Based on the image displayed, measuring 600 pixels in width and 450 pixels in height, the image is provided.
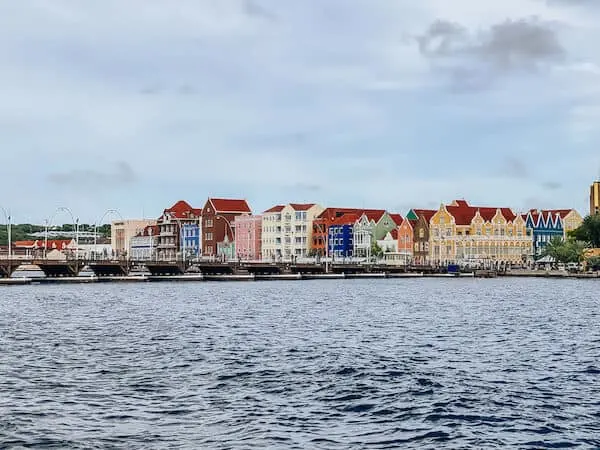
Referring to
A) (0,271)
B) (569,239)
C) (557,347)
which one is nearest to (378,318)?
(557,347)

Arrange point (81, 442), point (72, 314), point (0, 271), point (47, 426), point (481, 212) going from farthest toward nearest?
point (481, 212) → point (0, 271) → point (72, 314) → point (47, 426) → point (81, 442)

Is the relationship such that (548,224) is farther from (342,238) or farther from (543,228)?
(342,238)

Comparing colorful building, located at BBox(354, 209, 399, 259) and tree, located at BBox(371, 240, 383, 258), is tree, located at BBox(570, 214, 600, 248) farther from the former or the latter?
colorful building, located at BBox(354, 209, 399, 259)

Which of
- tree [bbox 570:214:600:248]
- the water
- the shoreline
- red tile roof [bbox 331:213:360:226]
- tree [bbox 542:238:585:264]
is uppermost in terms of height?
red tile roof [bbox 331:213:360:226]

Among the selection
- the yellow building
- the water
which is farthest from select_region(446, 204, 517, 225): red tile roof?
the water

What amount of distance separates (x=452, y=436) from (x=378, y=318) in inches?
1464

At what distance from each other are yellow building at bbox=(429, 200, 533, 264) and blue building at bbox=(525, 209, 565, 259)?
2025 mm

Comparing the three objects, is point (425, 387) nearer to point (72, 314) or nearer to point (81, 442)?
point (81, 442)

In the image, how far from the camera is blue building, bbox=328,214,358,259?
193750 millimetres

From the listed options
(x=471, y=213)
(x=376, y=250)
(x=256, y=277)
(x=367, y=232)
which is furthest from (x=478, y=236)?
(x=256, y=277)

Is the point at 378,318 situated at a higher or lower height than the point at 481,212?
lower

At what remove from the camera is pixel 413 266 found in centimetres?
16888

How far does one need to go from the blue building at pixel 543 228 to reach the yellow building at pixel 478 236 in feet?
6.64

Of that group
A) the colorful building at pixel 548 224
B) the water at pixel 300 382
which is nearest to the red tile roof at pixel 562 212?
the colorful building at pixel 548 224
